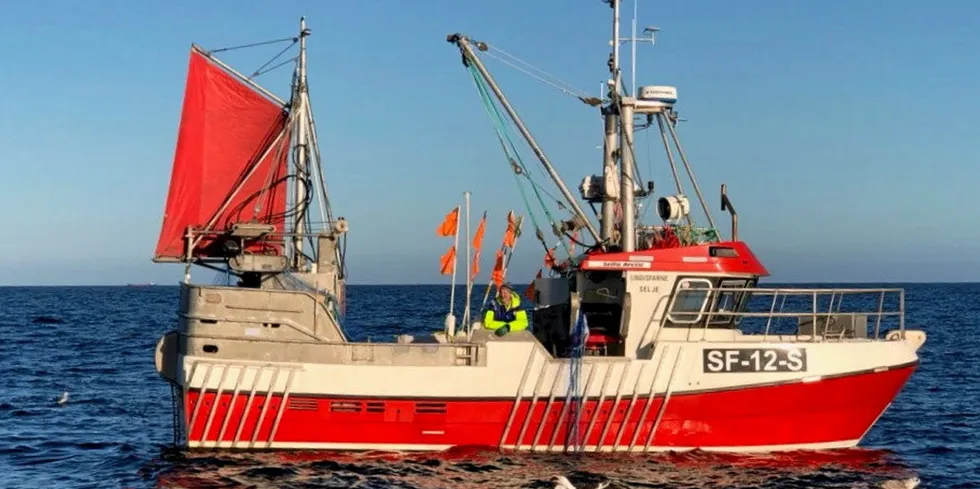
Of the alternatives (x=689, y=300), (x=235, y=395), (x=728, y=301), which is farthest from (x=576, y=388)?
(x=235, y=395)

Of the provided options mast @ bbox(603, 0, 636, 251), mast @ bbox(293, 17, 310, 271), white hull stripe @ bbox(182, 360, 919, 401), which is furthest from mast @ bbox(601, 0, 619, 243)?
mast @ bbox(293, 17, 310, 271)

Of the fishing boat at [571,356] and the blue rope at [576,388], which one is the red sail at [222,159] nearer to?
the fishing boat at [571,356]

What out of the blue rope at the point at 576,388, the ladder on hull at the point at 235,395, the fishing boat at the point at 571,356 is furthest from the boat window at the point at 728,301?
the ladder on hull at the point at 235,395

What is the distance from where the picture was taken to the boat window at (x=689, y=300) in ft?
69.7

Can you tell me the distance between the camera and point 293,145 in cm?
2423

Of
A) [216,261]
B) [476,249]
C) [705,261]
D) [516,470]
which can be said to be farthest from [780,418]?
[216,261]

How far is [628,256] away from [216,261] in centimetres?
823

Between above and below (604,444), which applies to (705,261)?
above

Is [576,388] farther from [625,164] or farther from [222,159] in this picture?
[222,159]

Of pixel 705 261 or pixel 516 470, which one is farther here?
pixel 705 261

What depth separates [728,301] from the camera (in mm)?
21953

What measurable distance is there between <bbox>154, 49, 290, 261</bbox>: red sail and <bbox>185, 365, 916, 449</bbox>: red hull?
15.6 ft

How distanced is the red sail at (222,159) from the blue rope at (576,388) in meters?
7.67

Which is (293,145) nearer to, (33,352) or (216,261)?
(216,261)
